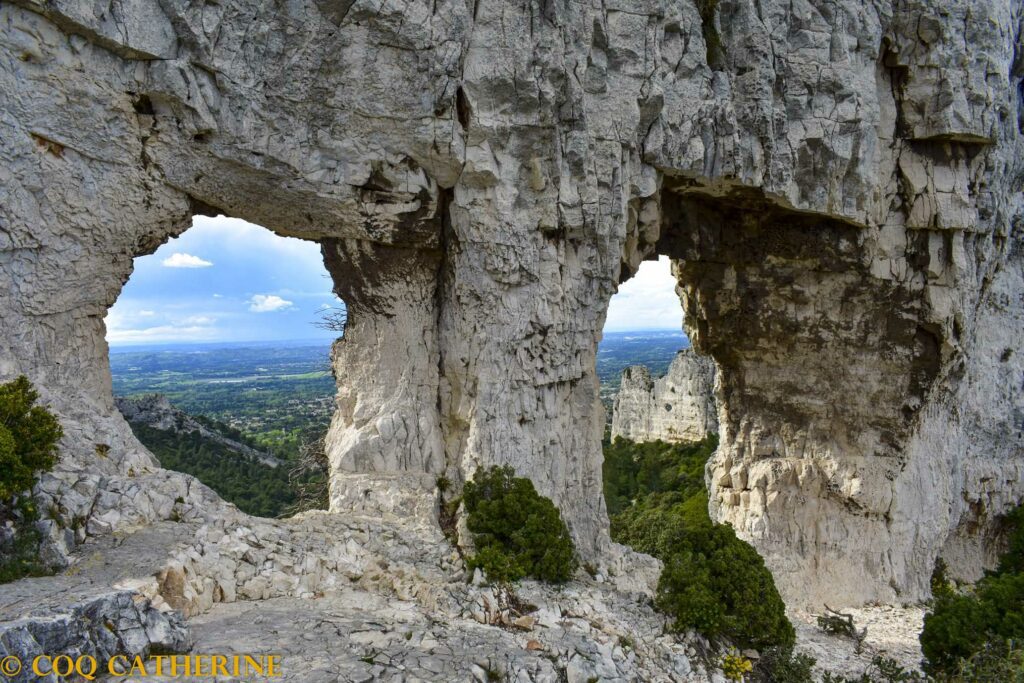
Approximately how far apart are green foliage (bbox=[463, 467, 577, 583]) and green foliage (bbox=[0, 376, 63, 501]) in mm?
7439

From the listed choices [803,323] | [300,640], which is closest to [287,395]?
[803,323]

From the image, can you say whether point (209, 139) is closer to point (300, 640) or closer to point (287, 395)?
point (300, 640)

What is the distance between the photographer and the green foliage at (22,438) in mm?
9117

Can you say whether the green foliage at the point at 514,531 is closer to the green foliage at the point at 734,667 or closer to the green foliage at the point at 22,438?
the green foliage at the point at 734,667

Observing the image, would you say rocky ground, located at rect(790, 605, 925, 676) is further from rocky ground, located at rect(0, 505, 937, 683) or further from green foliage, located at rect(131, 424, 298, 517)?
green foliage, located at rect(131, 424, 298, 517)

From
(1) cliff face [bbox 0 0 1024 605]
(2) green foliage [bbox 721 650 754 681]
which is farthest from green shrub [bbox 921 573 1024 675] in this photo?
(1) cliff face [bbox 0 0 1024 605]

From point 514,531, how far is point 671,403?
129ft

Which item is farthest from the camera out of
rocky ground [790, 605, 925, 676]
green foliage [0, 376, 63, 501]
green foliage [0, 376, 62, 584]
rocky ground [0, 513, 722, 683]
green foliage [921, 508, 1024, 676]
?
rocky ground [790, 605, 925, 676]

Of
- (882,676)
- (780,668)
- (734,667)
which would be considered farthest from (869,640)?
(734,667)

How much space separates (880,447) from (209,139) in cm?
2183

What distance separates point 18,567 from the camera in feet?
28.9

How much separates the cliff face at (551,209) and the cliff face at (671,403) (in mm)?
25482

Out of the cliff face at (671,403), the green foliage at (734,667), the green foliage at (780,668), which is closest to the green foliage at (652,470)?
the cliff face at (671,403)

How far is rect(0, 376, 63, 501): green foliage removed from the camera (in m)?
9.12
